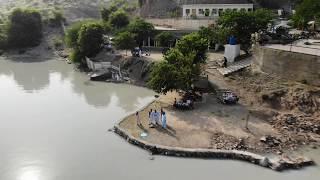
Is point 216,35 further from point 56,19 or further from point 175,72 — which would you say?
point 56,19

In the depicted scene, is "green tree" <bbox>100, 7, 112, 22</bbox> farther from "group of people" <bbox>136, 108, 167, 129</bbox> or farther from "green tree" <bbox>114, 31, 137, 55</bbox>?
"group of people" <bbox>136, 108, 167, 129</bbox>

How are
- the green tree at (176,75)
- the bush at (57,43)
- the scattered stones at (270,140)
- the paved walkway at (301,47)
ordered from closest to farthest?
the scattered stones at (270,140), the green tree at (176,75), the paved walkway at (301,47), the bush at (57,43)

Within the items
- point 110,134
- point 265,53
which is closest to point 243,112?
point 265,53

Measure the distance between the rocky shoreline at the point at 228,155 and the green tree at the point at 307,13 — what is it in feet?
64.3

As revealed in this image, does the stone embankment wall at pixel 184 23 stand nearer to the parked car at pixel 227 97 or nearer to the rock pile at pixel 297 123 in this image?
the parked car at pixel 227 97

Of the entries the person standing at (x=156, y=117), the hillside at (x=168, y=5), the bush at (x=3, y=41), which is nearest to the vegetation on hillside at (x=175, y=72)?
the person standing at (x=156, y=117)

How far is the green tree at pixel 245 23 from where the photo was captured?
116 ft

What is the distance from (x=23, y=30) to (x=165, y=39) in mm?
22394

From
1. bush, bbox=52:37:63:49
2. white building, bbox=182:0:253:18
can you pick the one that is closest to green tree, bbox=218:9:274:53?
white building, bbox=182:0:253:18

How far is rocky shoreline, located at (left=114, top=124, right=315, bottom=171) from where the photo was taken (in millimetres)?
20281

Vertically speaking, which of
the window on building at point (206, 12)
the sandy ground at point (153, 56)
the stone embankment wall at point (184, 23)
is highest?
the window on building at point (206, 12)

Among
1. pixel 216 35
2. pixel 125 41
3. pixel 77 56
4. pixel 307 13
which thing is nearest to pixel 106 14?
pixel 77 56

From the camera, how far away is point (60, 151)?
22.4m

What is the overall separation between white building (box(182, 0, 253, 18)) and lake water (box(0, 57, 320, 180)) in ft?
73.8
